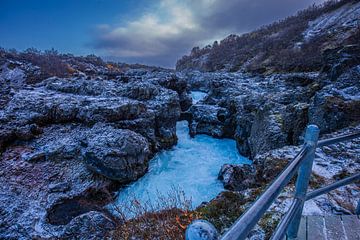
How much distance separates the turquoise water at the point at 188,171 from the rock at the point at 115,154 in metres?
0.76

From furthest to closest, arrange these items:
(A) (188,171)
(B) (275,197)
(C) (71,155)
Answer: (A) (188,171) → (C) (71,155) → (B) (275,197)

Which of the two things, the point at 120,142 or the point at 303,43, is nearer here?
the point at 120,142

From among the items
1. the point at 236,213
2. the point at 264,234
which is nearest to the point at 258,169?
the point at 236,213

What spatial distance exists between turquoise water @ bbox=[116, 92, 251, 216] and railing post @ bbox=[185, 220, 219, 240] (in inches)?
310

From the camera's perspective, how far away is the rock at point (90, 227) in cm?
658

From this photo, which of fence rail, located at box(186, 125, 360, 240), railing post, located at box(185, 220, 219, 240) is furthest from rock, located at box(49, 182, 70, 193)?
railing post, located at box(185, 220, 219, 240)

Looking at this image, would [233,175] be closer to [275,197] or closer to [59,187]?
[59,187]

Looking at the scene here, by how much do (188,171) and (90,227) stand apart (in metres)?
6.79

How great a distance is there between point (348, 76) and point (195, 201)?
29.8ft

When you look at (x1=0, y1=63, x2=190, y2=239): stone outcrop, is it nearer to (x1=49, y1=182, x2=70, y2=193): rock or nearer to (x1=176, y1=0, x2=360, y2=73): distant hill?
(x1=49, y1=182, x2=70, y2=193): rock

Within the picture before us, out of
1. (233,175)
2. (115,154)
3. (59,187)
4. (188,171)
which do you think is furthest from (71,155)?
(233,175)

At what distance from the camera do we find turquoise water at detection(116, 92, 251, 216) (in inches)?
411

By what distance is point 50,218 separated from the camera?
8562 millimetres

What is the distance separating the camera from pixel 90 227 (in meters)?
6.85
